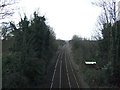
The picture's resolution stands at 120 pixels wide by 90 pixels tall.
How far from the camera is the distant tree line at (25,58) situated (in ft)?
70.0

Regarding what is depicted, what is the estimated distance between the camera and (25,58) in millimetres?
25688

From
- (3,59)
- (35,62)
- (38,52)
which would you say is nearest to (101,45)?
(38,52)

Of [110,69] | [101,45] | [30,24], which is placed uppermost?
[30,24]

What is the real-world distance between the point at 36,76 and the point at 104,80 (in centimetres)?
759

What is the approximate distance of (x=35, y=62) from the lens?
2766 cm

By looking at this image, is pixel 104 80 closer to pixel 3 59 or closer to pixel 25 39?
pixel 25 39

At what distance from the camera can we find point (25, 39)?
2869 cm

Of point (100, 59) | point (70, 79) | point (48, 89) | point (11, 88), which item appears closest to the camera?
point (11, 88)

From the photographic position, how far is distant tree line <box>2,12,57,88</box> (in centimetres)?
2133

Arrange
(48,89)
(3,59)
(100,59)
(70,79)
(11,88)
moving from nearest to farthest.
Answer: (11,88) < (3,59) < (48,89) < (70,79) < (100,59)

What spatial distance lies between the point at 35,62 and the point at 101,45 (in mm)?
11744

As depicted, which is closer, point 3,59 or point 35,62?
point 3,59

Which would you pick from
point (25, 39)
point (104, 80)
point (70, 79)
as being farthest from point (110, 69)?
point (25, 39)

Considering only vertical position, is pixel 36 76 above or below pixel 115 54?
below
